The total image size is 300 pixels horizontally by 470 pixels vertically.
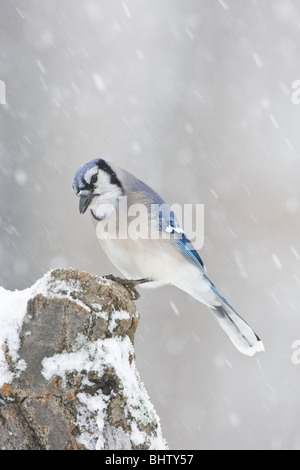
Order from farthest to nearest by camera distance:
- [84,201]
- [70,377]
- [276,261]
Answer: [276,261], [84,201], [70,377]

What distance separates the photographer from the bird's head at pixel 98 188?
2.48 meters

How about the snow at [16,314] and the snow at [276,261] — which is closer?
the snow at [16,314]

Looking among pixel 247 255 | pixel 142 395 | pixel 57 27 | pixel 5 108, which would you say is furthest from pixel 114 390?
pixel 57 27

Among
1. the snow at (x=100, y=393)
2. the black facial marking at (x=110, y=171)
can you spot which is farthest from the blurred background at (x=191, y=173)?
the snow at (x=100, y=393)

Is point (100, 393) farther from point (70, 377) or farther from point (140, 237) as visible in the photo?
point (140, 237)

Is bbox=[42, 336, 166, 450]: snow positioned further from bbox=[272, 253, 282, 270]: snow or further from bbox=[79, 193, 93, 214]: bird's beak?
bbox=[272, 253, 282, 270]: snow

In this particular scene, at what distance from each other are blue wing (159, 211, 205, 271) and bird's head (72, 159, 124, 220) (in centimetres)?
25

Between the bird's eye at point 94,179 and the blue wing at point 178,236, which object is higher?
the bird's eye at point 94,179

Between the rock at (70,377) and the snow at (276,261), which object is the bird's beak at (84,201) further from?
the snow at (276,261)

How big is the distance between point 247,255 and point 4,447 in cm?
413

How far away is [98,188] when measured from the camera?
254 cm

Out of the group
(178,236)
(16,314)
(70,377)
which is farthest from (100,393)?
(178,236)

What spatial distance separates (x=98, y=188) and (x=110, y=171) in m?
0.11

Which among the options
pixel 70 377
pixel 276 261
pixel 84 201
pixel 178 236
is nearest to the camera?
pixel 70 377
